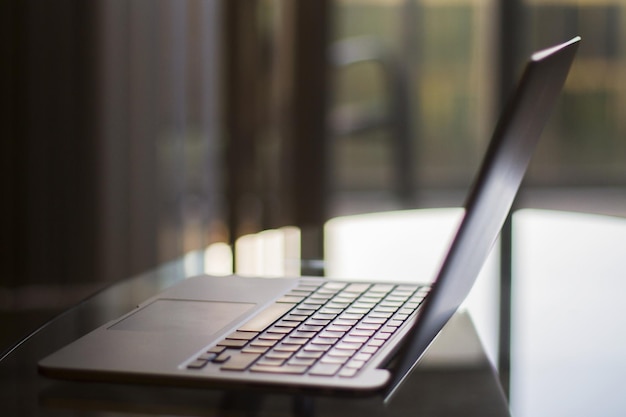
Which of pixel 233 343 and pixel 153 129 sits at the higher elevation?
pixel 153 129

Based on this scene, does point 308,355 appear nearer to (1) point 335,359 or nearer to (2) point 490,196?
(1) point 335,359

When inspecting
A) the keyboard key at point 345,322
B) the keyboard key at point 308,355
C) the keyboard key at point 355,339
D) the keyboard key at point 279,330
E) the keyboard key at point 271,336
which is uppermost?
the keyboard key at point 355,339

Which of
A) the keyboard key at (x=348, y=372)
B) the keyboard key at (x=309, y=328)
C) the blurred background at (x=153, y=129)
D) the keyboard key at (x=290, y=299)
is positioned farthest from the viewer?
the blurred background at (x=153, y=129)

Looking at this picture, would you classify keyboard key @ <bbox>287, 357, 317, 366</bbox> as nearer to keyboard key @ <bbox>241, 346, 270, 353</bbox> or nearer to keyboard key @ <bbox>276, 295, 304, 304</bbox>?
keyboard key @ <bbox>241, 346, 270, 353</bbox>

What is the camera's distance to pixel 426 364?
60 centimetres

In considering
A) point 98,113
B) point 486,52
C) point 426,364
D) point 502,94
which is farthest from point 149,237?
point 486,52

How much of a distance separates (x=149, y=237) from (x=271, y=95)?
0.67 meters

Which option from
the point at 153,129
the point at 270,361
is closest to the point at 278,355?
the point at 270,361

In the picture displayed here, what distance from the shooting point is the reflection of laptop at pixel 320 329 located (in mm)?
498

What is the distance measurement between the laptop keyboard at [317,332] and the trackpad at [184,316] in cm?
2

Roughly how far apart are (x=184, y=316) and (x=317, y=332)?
121mm

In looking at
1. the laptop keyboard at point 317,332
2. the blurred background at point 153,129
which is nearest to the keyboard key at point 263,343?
the laptop keyboard at point 317,332

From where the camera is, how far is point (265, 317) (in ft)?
2.10

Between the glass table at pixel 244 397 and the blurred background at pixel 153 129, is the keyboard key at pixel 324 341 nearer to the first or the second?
the glass table at pixel 244 397
